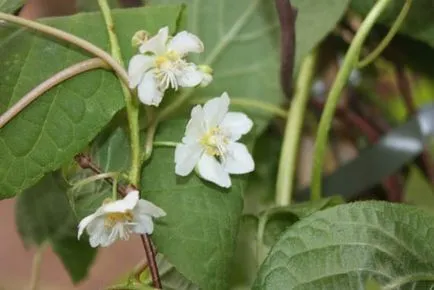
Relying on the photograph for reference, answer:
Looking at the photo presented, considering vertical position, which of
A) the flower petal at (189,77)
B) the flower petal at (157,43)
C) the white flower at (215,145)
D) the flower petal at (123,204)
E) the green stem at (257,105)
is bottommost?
the flower petal at (123,204)

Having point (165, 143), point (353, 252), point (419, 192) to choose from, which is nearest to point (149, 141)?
point (165, 143)

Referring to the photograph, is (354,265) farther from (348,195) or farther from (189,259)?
(348,195)

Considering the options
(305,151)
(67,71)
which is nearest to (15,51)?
(67,71)

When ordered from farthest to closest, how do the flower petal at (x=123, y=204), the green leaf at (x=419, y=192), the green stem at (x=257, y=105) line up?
the green leaf at (x=419, y=192) < the green stem at (x=257, y=105) < the flower petal at (x=123, y=204)

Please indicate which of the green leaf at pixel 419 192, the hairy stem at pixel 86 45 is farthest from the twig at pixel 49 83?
the green leaf at pixel 419 192

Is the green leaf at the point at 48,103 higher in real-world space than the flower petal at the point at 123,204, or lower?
higher

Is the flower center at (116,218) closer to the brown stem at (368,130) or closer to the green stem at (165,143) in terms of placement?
the green stem at (165,143)

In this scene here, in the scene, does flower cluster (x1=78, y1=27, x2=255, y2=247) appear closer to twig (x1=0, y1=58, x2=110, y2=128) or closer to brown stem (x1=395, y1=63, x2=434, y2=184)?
twig (x1=0, y1=58, x2=110, y2=128)

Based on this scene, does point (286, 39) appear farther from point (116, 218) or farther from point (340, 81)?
point (116, 218)
